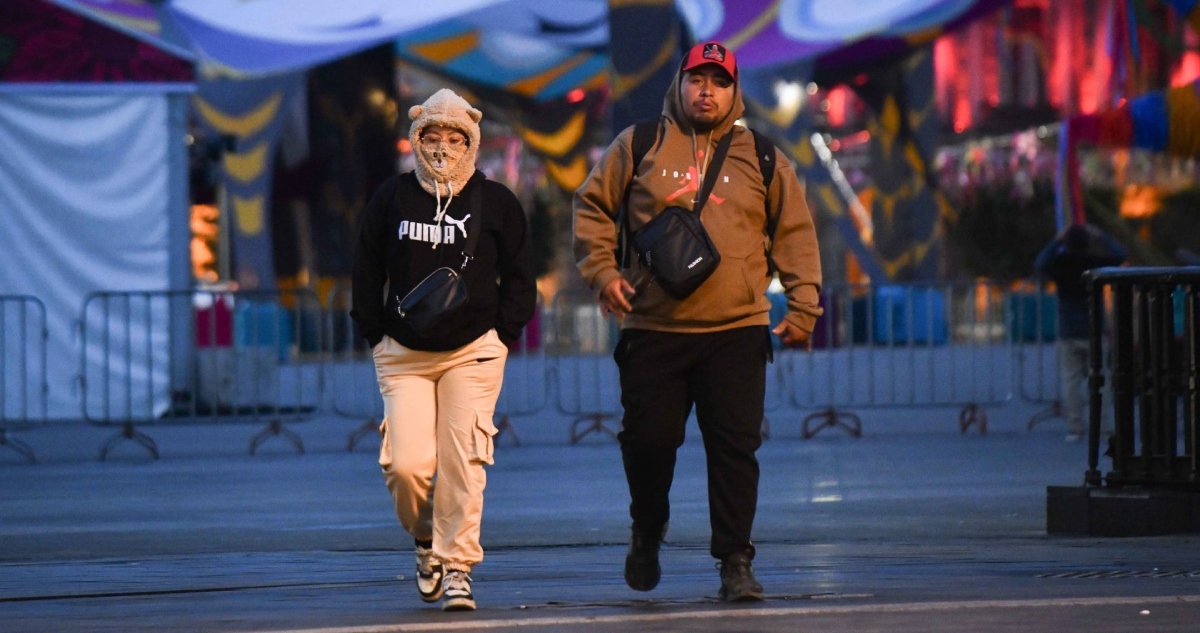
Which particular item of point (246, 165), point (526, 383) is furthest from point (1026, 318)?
point (246, 165)

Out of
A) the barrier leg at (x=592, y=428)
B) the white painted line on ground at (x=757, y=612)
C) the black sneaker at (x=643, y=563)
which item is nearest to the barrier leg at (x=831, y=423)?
the barrier leg at (x=592, y=428)

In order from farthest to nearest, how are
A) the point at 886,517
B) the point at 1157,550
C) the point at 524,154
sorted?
the point at 524,154 → the point at 886,517 → the point at 1157,550

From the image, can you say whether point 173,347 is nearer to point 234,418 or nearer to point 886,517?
point 234,418

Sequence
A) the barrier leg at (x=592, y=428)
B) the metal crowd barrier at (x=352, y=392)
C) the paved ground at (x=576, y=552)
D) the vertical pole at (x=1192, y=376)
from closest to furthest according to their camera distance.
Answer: the paved ground at (x=576, y=552)
the vertical pole at (x=1192, y=376)
the barrier leg at (x=592, y=428)
the metal crowd barrier at (x=352, y=392)

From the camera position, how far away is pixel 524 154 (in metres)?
33.6

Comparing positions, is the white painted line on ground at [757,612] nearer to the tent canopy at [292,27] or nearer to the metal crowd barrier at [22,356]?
the metal crowd barrier at [22,356]

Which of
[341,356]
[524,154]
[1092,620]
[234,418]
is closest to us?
[1092,620]

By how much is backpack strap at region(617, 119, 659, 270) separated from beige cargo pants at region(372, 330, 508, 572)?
0.53 meters

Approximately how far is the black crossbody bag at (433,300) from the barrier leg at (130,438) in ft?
27.3

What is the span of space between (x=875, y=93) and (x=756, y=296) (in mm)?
28741

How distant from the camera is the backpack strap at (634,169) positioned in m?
6.90

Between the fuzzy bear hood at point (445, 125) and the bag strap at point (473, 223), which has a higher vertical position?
the fuzzy bear hood at point (445, 125)

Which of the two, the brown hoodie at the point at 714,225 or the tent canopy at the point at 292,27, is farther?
the tent canopy at the point at 292,27

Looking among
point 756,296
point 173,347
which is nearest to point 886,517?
point 756,296
